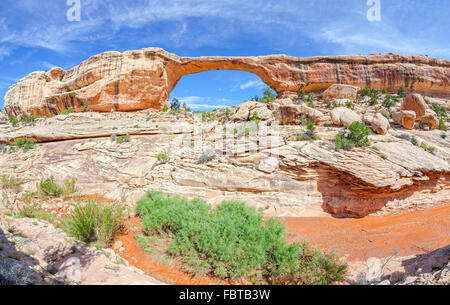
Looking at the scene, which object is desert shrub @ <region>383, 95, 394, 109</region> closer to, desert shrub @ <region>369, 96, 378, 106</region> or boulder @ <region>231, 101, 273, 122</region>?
desert shrub @ <region>369, 96, 378, 106</region>

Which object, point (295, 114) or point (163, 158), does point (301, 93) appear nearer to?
point (295, 114)

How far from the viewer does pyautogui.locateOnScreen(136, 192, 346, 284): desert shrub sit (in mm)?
4082

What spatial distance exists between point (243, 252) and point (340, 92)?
56.0 ft

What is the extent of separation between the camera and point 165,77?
17.1 meters

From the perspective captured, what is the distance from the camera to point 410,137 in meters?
10.5

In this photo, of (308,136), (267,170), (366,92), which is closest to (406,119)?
(366,92)

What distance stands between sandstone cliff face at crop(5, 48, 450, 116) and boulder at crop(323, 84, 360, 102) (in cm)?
163

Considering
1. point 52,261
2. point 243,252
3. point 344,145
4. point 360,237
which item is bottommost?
point 360,237

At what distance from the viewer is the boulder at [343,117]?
11.1m

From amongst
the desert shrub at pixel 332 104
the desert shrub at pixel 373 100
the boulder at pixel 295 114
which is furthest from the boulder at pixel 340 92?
the boulder at pixel 295 114

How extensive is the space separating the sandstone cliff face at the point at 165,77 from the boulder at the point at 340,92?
163 cm
